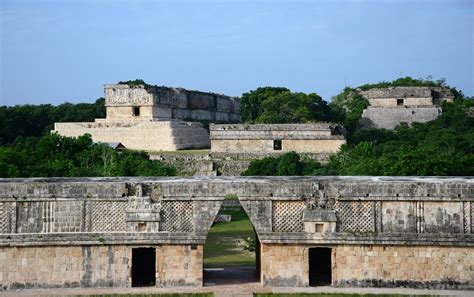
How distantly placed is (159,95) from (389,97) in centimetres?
1638

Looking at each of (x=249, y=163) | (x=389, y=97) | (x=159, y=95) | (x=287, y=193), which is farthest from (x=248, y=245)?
(x=389, y=97)

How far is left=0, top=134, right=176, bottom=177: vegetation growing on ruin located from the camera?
24.4 metres

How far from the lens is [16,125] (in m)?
47.0

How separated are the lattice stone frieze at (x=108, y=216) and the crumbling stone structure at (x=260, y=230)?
2cm

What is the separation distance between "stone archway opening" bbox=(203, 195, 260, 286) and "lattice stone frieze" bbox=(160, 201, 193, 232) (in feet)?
3.25

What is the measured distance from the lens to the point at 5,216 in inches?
537

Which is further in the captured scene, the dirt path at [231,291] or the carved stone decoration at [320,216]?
the carved stone decoration at [320,216]

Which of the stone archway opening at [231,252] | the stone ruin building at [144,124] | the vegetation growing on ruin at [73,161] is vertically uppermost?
the stone ruin building at [144,124]

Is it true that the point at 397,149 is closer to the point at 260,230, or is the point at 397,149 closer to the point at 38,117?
the point at 260,230

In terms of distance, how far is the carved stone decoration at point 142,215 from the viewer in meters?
13.7

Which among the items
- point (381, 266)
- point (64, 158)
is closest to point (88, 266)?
point (381, 266)

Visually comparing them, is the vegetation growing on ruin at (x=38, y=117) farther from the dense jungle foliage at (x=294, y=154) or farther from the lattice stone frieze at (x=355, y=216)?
the lattice stone frieze at (x=355, y=216)

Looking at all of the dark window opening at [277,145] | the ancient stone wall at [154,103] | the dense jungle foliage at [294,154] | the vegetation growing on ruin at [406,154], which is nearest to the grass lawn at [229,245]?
the dense jungle foliage at [294,154]

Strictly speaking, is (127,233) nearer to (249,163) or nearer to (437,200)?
(437,200)
